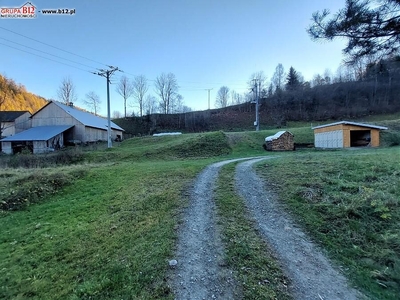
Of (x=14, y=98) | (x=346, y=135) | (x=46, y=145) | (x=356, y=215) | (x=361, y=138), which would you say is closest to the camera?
(x=356, y=215)

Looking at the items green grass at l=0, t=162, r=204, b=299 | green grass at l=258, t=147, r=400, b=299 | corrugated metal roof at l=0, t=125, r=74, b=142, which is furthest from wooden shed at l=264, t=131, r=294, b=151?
corrugated metal roof at l=0, t=125, r=74, b=142

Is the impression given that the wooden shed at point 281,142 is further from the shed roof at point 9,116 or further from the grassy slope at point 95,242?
the shed roof at point 9,116

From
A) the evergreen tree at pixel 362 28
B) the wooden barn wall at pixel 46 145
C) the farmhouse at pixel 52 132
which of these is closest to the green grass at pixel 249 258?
the evergreen tree at pixel 362 28

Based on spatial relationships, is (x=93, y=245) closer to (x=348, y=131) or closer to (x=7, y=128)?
(x=348, y=131)

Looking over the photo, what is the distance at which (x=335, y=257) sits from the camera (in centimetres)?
373

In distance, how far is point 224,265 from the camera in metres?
3.52

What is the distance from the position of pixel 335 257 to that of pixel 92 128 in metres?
33.5

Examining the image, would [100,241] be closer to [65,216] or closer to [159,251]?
[159,251]

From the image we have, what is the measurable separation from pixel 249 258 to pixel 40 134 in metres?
31.9

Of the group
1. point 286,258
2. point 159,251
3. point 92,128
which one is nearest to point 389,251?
point 286,258

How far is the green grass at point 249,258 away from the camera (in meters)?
2.96

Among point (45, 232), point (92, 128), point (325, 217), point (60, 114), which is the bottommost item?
point (45, 232)

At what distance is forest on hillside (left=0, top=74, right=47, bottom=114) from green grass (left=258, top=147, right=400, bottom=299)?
53.0 m
